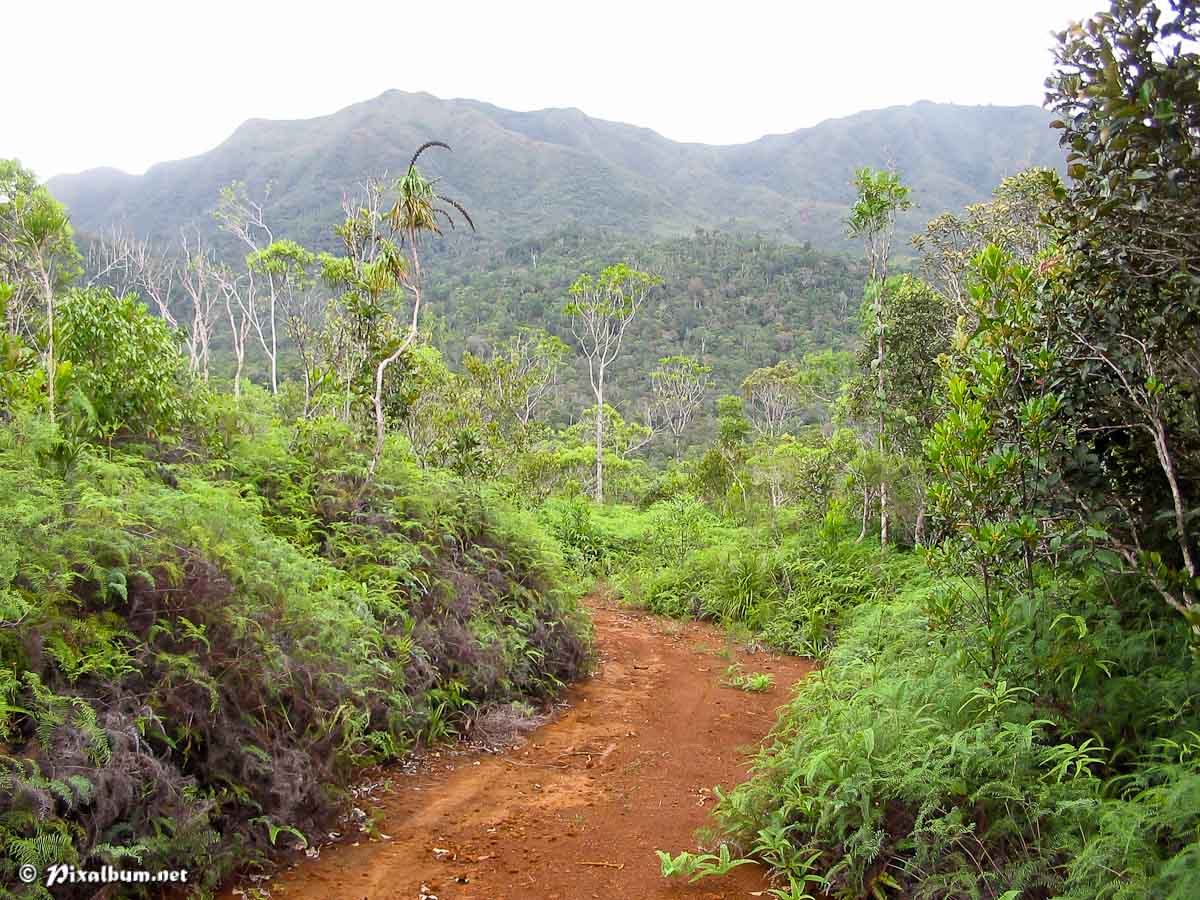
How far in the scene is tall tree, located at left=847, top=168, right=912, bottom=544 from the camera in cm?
1085

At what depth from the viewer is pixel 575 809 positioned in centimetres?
508

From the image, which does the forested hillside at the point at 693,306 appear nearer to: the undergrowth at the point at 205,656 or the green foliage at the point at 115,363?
the green foliage at the point at 115,363

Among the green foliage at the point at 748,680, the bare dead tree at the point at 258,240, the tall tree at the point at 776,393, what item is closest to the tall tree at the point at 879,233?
the green foliage at the point at 748,680

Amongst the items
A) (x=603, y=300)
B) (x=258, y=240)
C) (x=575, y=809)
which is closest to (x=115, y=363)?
(x=575, y=809)

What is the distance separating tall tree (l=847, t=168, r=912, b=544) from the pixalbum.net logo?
9.46 m

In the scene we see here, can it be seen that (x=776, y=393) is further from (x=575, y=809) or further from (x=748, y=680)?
(x=575, y=809)

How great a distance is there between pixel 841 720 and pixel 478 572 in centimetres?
408

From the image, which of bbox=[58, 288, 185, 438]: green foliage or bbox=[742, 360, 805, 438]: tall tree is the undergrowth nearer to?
bbox=[58, 288, 185, 438]: green foliage

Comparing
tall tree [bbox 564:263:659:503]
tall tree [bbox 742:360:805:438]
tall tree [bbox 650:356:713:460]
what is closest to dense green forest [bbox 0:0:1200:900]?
tall tree [bbox 564:263:659:503]

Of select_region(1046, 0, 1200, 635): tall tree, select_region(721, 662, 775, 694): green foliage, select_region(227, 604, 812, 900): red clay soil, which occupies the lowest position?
select_region(721, 662, 775, 694): green foliage

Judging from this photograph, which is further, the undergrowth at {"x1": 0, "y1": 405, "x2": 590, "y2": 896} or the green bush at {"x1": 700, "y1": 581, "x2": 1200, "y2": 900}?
the undergrowth at {"x1": 0, "y1": 405, "x2": 590, "y2": 896}

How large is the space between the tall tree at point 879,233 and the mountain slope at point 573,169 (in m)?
74.0

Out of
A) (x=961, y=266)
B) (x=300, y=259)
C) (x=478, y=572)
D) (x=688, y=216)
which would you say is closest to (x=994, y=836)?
(x=478, y=572)

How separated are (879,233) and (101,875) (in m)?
11.4
